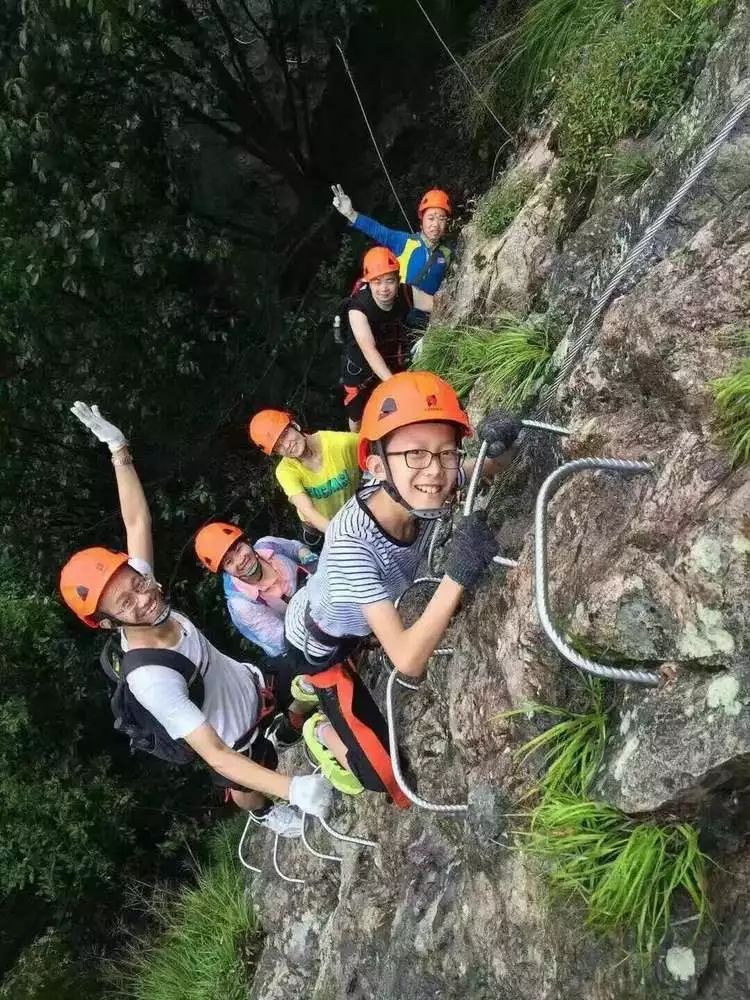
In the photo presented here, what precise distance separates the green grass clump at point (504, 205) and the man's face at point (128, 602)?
3577 mm

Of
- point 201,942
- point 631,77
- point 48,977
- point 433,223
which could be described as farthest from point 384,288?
point 48,977

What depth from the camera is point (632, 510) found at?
2281 millimetres

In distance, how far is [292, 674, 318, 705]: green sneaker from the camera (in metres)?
4.38

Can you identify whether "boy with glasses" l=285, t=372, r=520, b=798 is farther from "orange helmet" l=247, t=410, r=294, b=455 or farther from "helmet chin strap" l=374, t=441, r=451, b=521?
"orange helmet" l=247, t=410, r=294, b=455

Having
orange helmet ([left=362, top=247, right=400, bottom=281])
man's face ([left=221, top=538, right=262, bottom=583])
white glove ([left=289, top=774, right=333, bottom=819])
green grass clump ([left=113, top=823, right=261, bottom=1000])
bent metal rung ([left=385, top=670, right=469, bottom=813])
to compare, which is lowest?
Answer: green grass clump ([left=113, top=823, right=261, bottom=1000])

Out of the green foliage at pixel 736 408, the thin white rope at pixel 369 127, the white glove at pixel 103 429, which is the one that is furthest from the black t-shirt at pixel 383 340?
the green foliage at pixel 736 408

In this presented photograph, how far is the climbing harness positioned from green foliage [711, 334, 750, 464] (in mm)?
273

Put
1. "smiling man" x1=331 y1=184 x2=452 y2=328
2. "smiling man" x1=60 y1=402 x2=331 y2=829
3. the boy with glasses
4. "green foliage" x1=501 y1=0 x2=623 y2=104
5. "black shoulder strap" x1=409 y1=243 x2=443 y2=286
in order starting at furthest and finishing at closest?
1. "black shoulder strap" x1=409 y1=243 x2=443 y2=286
2. "smiling man" x1=331 y1=184 x2=452 y2=328
3. "green foliage" x1=501 y1=0 x2=623 y2=104
4. "smiling man" x1=60 y1=402 x2=331 y2=829
5. the boy with glasses

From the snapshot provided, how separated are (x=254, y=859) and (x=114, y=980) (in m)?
2.13

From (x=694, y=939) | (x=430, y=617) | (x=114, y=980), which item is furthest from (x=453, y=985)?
(x=114, y=980)

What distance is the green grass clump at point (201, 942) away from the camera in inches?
232

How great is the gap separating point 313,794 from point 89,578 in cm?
193

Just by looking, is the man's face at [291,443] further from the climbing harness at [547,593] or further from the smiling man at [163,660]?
Result: the climbing harness at [547,593]

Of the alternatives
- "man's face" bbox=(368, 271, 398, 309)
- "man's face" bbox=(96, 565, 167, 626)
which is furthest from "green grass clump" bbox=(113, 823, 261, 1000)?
"man's face" bbox=(368, 271, 398, 309)
